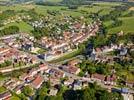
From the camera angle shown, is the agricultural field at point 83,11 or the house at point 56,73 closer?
the house at point 56,73

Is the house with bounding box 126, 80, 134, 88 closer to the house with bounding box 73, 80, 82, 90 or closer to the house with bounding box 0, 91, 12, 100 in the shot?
the house with bounding box 73, 80, 82, 90

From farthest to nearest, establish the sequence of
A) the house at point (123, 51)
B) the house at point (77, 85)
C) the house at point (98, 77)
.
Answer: the house at point (123, 51) < the house at point (98, 77) < the house at point (77, 85)

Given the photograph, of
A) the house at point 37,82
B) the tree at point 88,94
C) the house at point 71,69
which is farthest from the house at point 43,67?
the tree at point 88,94

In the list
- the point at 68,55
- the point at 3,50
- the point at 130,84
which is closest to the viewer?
the point at 130,84

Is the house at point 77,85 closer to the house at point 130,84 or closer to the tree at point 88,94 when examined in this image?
the tree at point 88,94

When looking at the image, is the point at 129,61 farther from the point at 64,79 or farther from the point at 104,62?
the point at 64,79

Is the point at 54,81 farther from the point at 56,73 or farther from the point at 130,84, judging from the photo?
the point at 130,84

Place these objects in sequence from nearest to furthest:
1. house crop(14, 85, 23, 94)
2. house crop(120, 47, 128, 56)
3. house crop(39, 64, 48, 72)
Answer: house crop(14, 85, 23, 94), house crop(39, 64, 48, 72), house crop(120, 47, 128, 56)

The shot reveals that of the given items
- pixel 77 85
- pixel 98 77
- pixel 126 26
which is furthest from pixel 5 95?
pixel 126 26

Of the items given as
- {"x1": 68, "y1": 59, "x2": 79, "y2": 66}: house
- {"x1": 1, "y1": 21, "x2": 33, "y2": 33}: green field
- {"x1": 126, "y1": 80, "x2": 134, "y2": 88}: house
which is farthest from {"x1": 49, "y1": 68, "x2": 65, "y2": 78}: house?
{"x1": 1, "y1": 21, "x2": 33, "y2": 33}: green field

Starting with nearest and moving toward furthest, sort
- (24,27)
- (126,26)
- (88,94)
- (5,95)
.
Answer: (88,94) → (5,95) → (126,26) → (24,27)

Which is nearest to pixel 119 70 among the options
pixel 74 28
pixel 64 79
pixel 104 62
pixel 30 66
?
pixel 104 62
